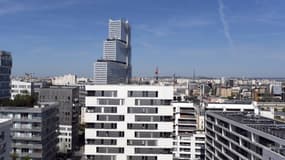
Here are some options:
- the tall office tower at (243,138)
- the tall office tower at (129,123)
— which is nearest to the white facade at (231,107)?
the tall office tower at (243,138)

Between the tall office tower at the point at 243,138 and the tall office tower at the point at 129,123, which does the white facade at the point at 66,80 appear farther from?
the tall office tower at the point at 129,123

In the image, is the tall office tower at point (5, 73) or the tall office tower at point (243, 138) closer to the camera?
the tall office tower at point (243, 138)

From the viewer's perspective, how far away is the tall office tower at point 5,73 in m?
71.8

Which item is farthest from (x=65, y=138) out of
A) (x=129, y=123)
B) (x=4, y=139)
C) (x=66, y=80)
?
(x=66, y=80)

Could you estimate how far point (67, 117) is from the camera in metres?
74.4

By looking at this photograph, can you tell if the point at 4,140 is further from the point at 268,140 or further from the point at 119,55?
the point at 119,55

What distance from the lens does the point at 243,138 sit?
3406cm

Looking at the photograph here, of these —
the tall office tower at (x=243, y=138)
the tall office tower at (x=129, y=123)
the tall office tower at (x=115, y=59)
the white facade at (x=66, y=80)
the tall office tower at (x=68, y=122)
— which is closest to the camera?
the tall office tower at (x=243, y=138)

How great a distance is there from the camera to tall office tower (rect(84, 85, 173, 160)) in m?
35.0

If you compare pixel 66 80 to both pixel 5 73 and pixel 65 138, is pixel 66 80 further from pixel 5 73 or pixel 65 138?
pixel 65 138

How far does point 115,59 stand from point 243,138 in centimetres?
14794

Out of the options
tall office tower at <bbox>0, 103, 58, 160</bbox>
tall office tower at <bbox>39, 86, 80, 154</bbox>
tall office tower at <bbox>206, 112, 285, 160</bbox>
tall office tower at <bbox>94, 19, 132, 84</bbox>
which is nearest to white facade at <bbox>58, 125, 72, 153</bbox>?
tall office tower at <bbox>39, 86, 80, 154</bbox>

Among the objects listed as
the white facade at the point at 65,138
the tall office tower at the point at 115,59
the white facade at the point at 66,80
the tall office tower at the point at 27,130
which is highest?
the tall office tower at the point at 115,59

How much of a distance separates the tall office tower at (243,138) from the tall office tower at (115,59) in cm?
11362
